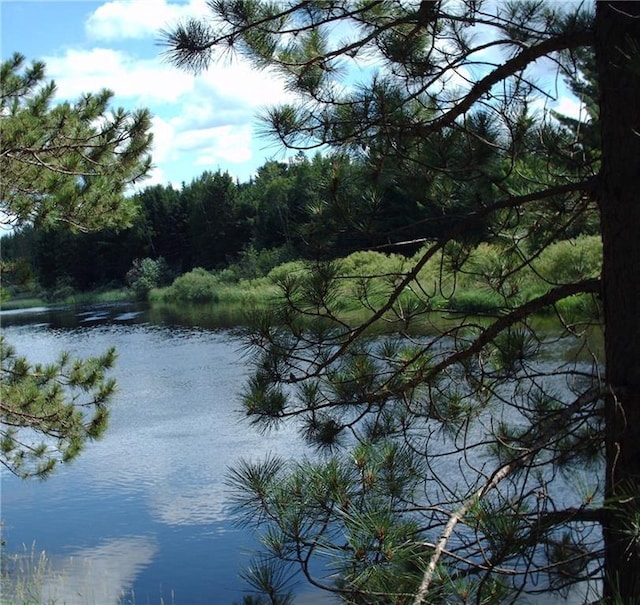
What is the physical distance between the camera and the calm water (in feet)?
18.0

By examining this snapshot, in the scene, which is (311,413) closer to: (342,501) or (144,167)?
(342,501)

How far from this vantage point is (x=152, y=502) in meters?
6.98

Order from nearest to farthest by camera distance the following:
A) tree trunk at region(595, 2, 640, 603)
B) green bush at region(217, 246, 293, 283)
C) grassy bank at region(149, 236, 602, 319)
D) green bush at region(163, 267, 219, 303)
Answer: tree trunk at region(595, 2, 640, 603), grassy bank at region(149, 236, 602, 319), green bush at region(217, 246, 293, 283), green bush at region(163, 267, 219, 303)

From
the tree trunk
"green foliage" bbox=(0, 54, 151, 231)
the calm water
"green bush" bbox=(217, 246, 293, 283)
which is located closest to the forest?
the tree trunk

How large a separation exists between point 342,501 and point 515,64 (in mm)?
1203

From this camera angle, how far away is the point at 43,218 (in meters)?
4.90

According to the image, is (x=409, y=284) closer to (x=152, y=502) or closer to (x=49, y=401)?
(x=49, y=401)

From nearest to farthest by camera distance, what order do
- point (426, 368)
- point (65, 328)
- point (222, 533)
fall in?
1. point (426, 368)
2. point (222, 533)
3. point (65, 328)

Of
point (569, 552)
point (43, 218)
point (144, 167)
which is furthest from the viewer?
point (144, 167)

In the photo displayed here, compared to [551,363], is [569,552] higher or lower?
higher

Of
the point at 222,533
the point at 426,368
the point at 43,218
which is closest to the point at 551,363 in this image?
the point at 222,533


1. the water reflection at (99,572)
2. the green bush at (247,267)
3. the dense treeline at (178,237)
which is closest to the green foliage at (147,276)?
the dense treeline at (178,237)

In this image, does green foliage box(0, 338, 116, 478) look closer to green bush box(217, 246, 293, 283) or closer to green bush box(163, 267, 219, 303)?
green bush box(217, 246, 293, 283)

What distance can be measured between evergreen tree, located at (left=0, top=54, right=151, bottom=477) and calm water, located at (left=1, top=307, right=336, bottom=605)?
0.73m
